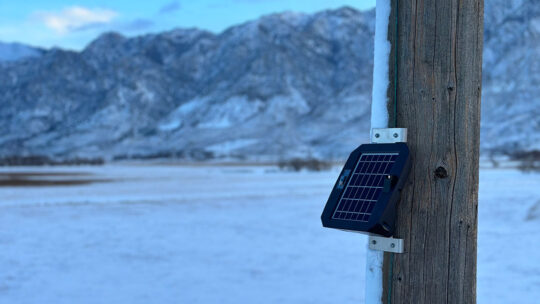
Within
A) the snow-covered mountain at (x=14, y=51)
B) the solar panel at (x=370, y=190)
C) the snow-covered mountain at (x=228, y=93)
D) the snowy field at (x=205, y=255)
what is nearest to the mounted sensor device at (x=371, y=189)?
the solar panel at (x=370, y=190)

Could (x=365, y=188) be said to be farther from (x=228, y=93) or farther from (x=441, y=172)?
(x=228, y=93)

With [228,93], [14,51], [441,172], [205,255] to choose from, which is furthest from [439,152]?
[14,51]

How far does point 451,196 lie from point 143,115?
127 m

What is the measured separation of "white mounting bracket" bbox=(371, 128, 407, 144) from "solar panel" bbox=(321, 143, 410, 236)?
20mm

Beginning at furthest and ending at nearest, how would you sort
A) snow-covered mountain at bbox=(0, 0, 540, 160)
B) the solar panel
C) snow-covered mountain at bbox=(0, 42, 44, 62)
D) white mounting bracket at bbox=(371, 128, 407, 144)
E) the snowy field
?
1. snow-covered mountain at bbox=(0, 42, 44, 62)
2. snow-covered mountain at bbox=(0, 0, 540, 160)
3. the snowy field
4. white mounting bracket at bbox=(371, 128, 407, 144)
5. the solar panel

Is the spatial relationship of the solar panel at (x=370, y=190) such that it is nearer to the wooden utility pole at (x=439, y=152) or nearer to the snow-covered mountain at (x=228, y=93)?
the wooden utility pole at (x=439, y=152)

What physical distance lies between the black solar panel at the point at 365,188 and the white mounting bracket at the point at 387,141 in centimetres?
5

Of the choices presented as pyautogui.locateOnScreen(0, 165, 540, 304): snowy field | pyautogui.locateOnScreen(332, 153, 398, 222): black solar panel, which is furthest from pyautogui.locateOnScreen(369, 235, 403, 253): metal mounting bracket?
pyautogui.locateOnScreen(0, 165, 540, 304): snowy field

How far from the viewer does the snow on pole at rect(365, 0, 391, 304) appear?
2.03 m

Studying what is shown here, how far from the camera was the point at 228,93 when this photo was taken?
124125 mm

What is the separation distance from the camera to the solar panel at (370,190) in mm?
1880

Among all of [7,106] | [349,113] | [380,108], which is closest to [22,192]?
[380,108]

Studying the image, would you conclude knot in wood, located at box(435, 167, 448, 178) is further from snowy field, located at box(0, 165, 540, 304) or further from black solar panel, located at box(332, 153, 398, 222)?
snowy field, located at box(0, 165, 540, 304)

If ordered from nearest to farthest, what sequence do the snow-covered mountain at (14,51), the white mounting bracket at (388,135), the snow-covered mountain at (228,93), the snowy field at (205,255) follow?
the white mounting bracket at (388,135), the snowy field at (205,255), the snow-covered mountain at (228,93), the snow-covered mountain at (14,51)
